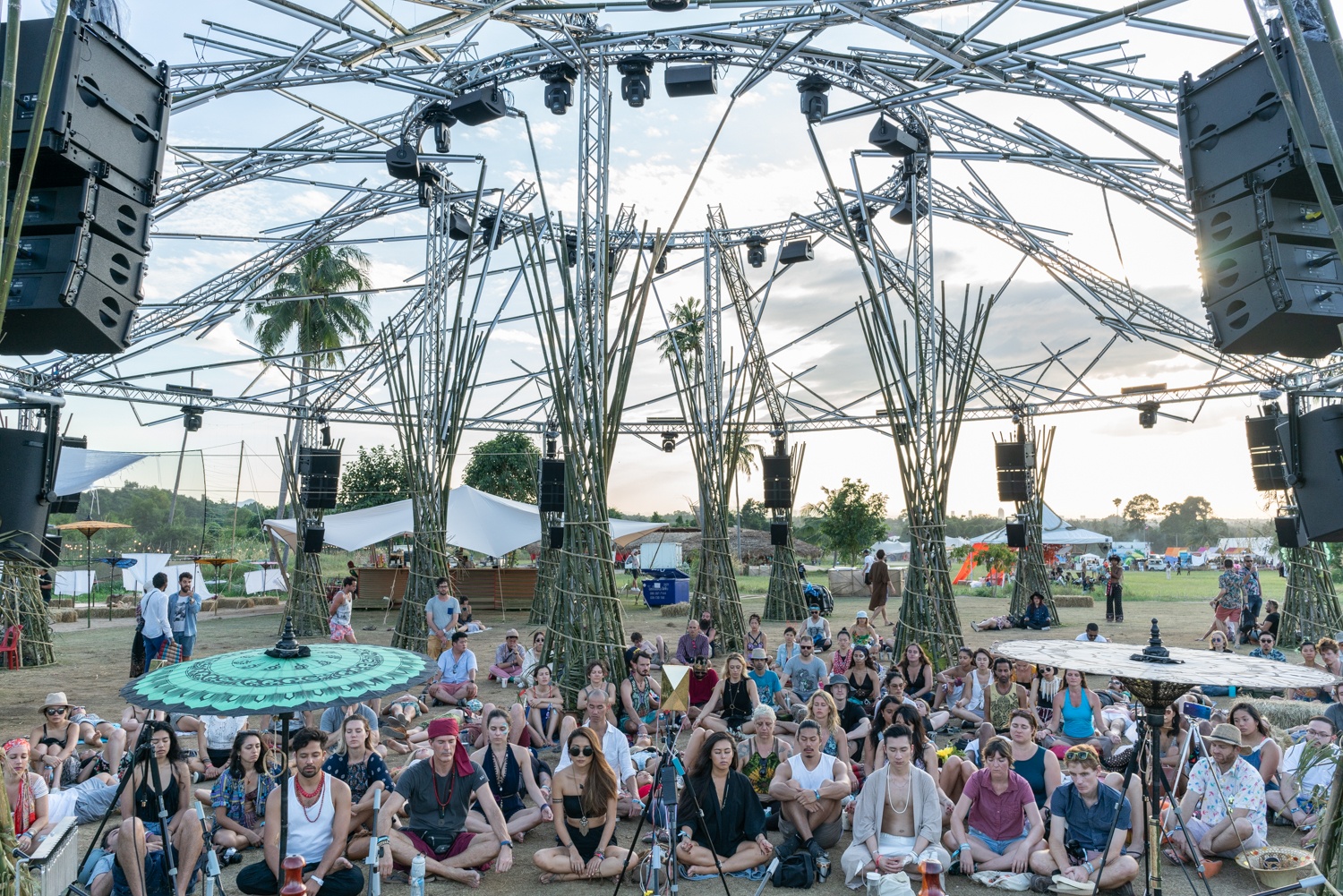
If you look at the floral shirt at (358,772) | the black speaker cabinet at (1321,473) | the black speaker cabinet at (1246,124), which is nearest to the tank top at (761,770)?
the floral shirt at (358,772)

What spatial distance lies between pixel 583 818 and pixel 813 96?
8033 millimetres

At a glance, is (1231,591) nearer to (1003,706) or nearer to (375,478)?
(1003,706)

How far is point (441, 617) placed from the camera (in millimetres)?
9586

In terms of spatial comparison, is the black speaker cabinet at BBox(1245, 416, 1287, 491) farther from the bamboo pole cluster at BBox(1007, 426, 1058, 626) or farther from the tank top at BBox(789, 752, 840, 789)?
the tank top at BBox(789, 752, 840, 789)

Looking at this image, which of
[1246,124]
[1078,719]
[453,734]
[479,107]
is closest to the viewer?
[1246,124]

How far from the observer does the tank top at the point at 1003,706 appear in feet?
21.5

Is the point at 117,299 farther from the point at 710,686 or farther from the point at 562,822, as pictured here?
the point at 710,686

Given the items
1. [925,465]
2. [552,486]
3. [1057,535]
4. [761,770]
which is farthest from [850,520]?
[761,770]

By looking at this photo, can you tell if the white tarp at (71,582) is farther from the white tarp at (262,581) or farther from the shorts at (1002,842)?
the shorts at (1002,842)

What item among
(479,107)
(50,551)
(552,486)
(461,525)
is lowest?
(50,551)

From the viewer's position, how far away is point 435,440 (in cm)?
1036

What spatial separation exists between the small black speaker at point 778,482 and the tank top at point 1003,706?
8253 mm

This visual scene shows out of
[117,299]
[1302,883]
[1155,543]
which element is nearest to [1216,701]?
[1302,883]

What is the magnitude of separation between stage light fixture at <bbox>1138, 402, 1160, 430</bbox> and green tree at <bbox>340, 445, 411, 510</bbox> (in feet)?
71.0
